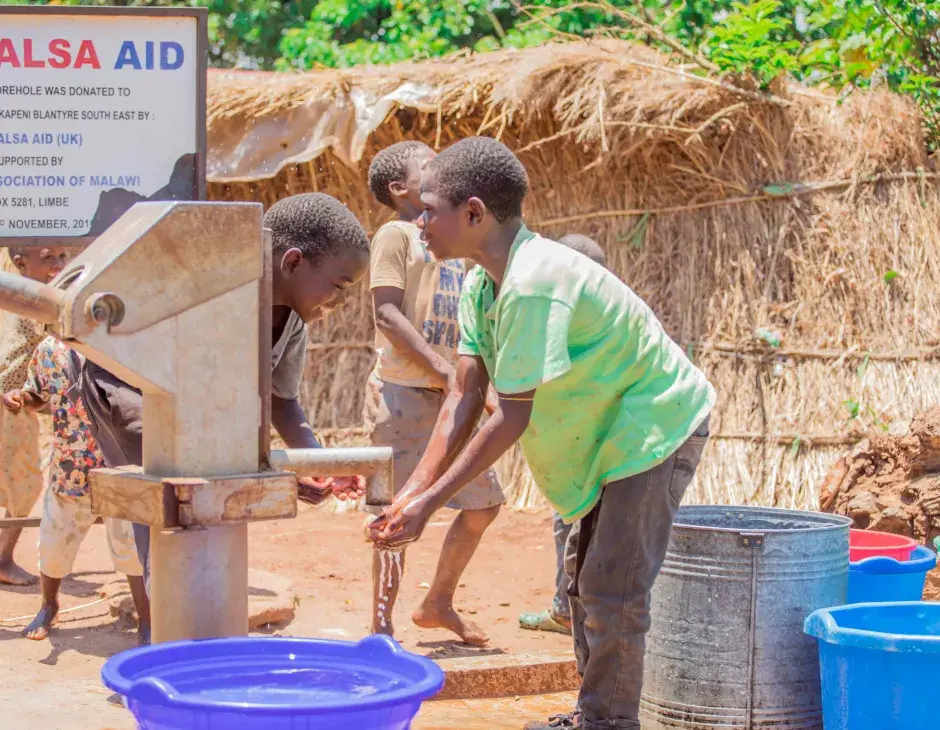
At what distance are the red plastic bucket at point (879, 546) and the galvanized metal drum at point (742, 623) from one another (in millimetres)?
529

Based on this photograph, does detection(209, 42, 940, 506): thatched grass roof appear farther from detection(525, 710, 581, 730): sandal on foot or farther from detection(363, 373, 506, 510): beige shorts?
detection(525, 710, 581, 730): sandal on foot

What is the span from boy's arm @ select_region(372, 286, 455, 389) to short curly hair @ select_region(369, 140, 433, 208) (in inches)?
14.3

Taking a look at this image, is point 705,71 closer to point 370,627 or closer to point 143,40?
point 370,627

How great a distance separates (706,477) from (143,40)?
4.70 metres

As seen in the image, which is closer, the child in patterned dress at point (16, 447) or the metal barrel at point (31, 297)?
the metal barrel at point (31, 297)

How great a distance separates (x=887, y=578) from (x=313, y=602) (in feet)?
8.43

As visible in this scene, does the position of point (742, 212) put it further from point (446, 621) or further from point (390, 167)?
point (446, 621)

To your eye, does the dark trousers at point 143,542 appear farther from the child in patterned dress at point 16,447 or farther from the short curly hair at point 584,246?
the short curly hair at point 584,246

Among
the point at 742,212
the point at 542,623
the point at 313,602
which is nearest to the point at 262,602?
the point at 313,602

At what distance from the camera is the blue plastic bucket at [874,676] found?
3.03 m

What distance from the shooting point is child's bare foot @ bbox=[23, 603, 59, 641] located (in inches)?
189

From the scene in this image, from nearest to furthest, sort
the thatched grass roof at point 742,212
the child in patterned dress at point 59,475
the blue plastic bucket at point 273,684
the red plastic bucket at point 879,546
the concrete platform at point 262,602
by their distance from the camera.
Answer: the blue plastic bucket at point 273,684 < the red plastic bucket at point 879,546 < the child in patterned dress at point 59,475 < the concrete platform at point 262,602 < the thatched grass roof at point 742,212

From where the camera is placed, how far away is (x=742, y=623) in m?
3.51

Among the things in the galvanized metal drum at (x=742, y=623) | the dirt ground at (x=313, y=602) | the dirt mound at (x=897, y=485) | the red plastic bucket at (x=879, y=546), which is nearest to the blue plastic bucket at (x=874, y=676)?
the galvanized metal drum at (x=742, y=623)
